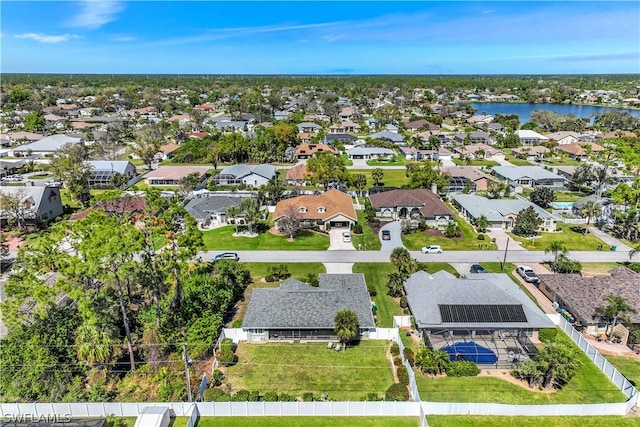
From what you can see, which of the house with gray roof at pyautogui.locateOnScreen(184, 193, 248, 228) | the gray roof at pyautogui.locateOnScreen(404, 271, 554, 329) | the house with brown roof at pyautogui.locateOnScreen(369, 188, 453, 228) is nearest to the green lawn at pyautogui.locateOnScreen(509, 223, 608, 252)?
the house with brown roof at pyautogui.locateOnScreen(369, 188, 453, 228)

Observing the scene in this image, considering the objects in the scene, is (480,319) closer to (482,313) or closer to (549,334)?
(482,313)

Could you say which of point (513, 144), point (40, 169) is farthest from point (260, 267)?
point (513, 144)

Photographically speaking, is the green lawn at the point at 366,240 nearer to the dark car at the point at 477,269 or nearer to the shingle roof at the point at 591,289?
the dark car at the point at 477,269

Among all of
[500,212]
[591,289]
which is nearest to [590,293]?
[591,289]

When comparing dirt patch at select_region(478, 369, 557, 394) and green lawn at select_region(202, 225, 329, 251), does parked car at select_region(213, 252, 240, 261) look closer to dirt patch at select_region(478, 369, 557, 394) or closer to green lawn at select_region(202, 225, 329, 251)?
green lawn at select_region(202, 225, 329, 251)

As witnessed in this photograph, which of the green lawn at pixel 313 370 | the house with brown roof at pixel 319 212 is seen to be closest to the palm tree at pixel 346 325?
the green lawn at pixel 313 370

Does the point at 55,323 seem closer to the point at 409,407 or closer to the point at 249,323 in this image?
the point at 249,323
